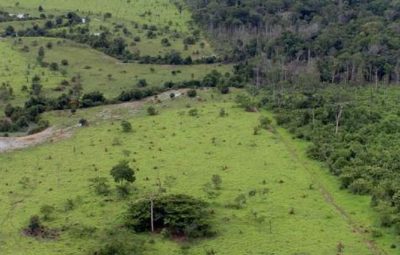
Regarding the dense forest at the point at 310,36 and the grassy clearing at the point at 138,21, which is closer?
the dense forest at the point at 310,36

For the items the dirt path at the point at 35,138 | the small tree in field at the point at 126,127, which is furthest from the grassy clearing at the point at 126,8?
the small tree in field at the point at 126,127

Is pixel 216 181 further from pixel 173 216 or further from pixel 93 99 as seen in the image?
pixel 93 99

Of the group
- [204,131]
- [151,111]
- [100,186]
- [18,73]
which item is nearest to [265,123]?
[204,131]

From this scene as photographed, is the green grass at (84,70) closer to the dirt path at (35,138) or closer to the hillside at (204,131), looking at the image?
the hillside at (204,131)

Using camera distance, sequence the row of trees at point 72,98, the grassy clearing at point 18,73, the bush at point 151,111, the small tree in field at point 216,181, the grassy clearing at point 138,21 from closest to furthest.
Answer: the small tree in field at point 216,181, the row of trees at point 72,98, the bush at point 151,111, the grassy clearing at point 18,73, the grassy clearing at point 138,21

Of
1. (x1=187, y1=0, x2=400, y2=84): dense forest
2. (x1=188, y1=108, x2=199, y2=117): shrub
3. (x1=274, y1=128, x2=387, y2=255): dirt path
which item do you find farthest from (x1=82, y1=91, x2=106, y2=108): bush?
(x1=274, y1=128, x2=387, y2=255): dirt path

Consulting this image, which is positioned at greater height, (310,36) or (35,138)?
(310,36)

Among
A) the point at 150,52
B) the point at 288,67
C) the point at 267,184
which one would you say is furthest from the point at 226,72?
the point at 267,184
